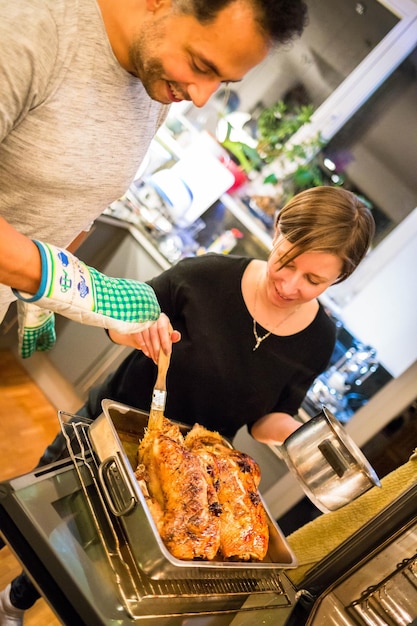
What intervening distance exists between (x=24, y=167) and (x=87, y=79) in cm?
19

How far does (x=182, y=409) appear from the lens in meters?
1.31

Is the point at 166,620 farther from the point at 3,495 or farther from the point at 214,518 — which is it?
the point at 3,495

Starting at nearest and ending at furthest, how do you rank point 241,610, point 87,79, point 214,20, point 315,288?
point 214,20 < point 87,79 < point 241,610 < point 315,288

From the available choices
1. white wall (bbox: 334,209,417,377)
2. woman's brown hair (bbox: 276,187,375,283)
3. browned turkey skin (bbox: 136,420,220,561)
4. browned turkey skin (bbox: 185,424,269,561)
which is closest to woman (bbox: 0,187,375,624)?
woman's brown hair (bbox: 276,187,375,283)

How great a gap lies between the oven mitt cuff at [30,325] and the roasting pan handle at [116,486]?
45cm

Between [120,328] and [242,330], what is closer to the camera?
[120,328]

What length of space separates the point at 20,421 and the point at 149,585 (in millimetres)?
1929

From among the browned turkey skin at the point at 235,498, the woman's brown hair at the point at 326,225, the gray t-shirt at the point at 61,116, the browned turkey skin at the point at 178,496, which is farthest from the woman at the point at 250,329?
the gray t-shirt at the point at 61,116

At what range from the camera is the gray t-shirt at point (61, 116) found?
68 centimetres

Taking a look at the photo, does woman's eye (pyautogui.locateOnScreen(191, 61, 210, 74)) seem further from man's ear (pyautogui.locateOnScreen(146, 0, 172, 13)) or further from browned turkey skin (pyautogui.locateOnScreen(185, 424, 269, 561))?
browned turkey skin (pyautogui.locateOnScreen(185, 424, 269, 561))

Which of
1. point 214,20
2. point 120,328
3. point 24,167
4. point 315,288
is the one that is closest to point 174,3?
point 214,20

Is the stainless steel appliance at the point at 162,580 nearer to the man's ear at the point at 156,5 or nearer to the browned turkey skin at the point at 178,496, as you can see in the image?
the browned turkey skin at the point at 178,496

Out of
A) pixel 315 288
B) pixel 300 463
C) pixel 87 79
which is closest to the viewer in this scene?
pixel 87 79

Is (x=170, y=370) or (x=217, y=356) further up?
(x=217, y=356)
